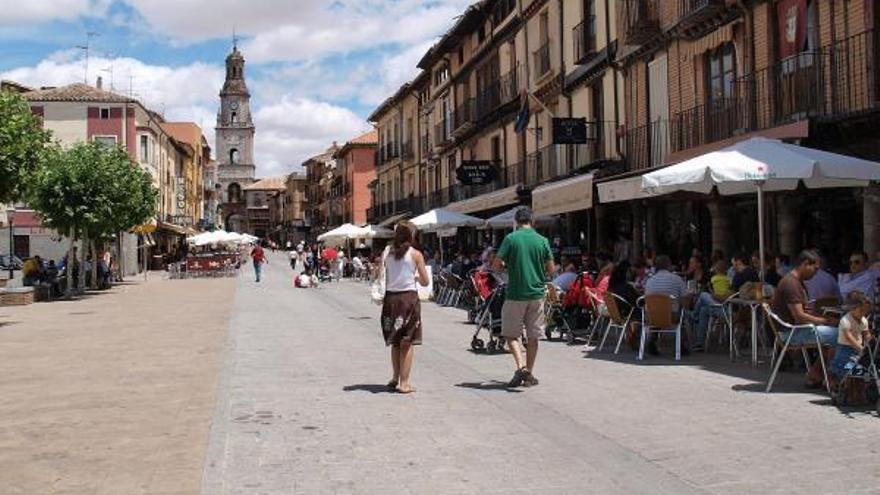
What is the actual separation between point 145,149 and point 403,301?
48934 mm

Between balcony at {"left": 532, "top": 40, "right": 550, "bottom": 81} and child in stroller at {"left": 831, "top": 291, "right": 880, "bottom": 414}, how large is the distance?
67.2ft

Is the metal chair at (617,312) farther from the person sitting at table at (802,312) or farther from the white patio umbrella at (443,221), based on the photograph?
the white patio umbrella at (443,221)

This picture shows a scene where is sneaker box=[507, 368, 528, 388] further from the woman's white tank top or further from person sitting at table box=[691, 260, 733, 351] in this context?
person sitting at table box=[691, 260, 733, 351]

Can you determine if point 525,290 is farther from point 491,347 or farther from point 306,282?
point 306,282

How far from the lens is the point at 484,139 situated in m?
36.5

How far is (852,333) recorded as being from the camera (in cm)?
775

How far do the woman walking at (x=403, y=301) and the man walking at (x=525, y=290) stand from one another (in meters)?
0.92

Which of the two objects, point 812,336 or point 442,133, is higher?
point 442,133

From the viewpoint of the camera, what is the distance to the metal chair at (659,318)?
11.3m

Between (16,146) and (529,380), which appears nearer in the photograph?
(529,380)

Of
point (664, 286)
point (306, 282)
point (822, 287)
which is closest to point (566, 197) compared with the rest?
point (664, 286)

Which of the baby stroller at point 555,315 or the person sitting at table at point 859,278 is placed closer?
the person sitting at table at point 859,278

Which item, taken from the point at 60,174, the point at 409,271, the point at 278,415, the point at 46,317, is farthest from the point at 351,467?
the point at 60,174

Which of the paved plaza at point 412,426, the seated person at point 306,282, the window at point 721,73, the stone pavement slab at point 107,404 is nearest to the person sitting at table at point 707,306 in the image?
the paved plaza at point 412,426
